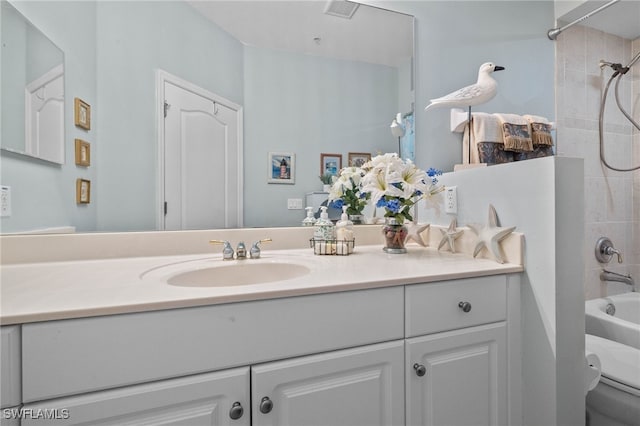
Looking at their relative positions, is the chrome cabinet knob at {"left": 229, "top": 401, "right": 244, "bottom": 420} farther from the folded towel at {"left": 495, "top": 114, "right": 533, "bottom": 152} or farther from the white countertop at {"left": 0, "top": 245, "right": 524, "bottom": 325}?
the folded towel at {"left": 495, "top": 114, "right": 533, "bottom": 152}

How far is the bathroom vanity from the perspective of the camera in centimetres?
57

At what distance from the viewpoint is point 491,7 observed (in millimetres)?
1608

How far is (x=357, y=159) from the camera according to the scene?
1.38 metres

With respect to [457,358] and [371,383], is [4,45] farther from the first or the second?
[457,358]

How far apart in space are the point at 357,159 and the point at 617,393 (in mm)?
1346

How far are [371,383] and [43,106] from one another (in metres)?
1.30

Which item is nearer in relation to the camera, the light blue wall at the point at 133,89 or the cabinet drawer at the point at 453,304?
the cabinet drawer at the point at 453,304

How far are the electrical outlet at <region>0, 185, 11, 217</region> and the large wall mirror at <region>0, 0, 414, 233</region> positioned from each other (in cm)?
1

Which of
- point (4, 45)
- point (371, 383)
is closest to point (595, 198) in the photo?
point (371, 383)

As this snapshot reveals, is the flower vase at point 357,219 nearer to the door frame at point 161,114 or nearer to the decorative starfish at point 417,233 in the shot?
the decorative starfish at point 417,233

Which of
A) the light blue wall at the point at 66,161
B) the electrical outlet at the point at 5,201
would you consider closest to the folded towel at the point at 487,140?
the light blue wall at the point at 66,161

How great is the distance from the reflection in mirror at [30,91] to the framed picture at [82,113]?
4 centimetres

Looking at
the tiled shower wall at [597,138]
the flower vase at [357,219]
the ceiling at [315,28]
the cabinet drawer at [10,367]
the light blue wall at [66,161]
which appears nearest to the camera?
the cabinet drawer at [10,367]

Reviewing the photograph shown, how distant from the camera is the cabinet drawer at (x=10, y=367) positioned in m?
0.53
